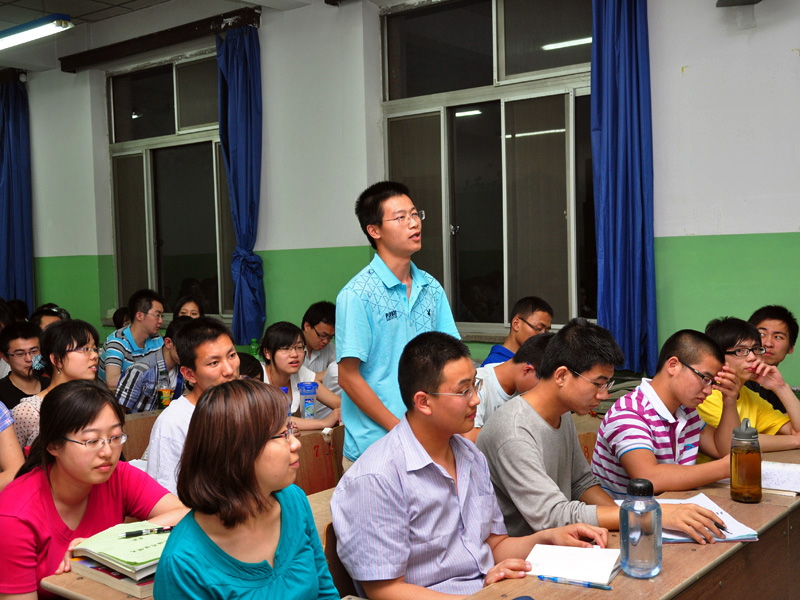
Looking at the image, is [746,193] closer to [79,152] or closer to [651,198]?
[651,198]

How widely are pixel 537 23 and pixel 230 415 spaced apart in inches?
174

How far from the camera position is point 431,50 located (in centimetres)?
574

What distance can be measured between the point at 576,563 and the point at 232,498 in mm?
826

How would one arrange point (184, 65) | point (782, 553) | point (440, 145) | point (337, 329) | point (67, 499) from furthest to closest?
point (184, 65) → point (440, 145) → point (337, 329) → point (782, 553) → point (67, 499)

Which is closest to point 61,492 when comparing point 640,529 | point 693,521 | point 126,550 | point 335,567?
point 126,550

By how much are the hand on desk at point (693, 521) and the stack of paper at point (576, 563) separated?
205 millimetres

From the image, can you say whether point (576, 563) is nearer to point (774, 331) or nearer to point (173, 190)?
point (774, 331)

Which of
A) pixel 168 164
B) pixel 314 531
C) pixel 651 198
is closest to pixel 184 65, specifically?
pixel 168 164

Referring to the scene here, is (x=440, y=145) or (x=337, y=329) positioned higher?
(x=440, y=145)

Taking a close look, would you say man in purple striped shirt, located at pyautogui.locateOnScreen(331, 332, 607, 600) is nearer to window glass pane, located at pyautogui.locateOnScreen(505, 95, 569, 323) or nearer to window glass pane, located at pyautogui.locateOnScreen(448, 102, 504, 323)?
window glass pane, located at pyautogui.locateOnScreen(505, 95, 569, 323)

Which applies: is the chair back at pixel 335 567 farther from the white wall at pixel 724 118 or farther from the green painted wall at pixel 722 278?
the white wall at pixel 724 118

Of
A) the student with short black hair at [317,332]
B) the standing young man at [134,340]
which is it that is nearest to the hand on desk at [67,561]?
the student with short black hair at [317,332]

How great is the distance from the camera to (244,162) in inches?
253

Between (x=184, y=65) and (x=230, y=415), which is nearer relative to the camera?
(x=230, y=415)
